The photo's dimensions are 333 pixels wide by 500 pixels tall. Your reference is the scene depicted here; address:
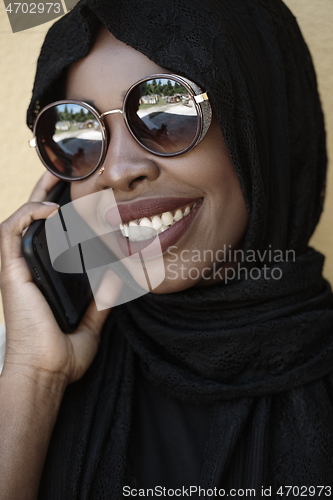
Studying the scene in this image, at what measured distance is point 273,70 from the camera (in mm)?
1684

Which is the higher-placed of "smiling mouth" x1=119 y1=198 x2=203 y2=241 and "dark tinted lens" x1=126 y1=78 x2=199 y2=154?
"dark tinted lens" x1=126 y1=78 x2=199 y2=154

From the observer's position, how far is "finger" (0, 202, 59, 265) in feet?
5.89

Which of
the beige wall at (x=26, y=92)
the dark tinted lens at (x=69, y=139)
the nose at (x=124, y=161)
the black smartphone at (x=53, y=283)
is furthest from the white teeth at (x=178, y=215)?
the beige wall at (x=26, y=92)

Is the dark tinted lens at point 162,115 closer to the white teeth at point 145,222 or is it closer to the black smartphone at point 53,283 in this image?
the white teeth at point 145,222

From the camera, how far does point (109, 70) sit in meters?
1.53

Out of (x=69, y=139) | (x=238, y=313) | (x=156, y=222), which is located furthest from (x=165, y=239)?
(x=69, y=139)

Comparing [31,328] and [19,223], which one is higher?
[19,223]

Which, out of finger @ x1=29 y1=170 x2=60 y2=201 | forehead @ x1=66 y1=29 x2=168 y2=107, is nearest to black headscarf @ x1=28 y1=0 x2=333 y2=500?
forehead @ x1=66 y1=29 x2=168 y2=107

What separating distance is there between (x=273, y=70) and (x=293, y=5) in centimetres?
92

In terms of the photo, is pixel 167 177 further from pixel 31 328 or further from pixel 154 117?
pixel 31 328

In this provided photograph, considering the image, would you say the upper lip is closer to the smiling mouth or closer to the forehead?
the smiling mouth

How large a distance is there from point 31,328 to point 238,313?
0.74 meters

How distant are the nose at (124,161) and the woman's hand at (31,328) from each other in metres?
0.41

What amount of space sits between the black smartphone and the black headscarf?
0.69 feet
